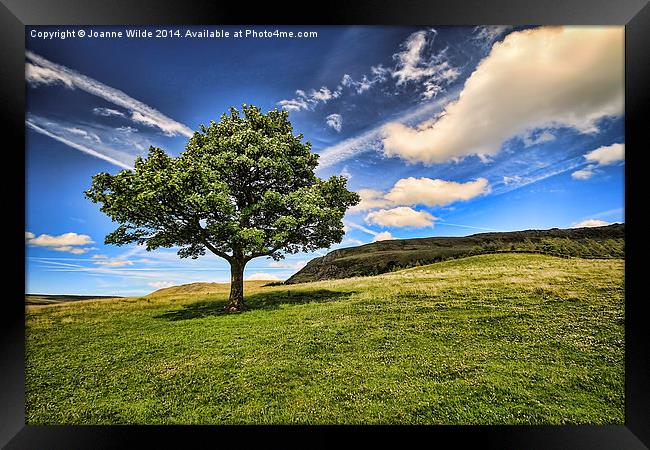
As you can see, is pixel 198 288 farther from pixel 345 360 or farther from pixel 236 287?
pixel 345 360

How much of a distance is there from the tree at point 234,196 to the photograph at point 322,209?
91mm

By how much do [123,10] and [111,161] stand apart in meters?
4.57

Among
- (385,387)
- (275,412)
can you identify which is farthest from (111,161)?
(385,387)

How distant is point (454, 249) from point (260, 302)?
9.34 meters

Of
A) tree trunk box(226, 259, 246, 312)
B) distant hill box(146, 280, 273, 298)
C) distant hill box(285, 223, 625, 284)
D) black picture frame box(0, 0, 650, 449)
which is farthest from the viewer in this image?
tree trunk box(226, 259, 246, 312)

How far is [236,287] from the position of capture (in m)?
11.5

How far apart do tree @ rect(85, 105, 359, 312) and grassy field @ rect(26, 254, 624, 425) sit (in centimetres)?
232

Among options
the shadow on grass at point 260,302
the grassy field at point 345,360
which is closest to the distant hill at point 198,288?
the grassy field at point 345,360

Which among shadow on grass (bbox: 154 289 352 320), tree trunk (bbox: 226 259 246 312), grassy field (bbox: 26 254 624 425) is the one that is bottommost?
grassy field (bbox: 26 254 624 425)

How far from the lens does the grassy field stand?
273 inches
